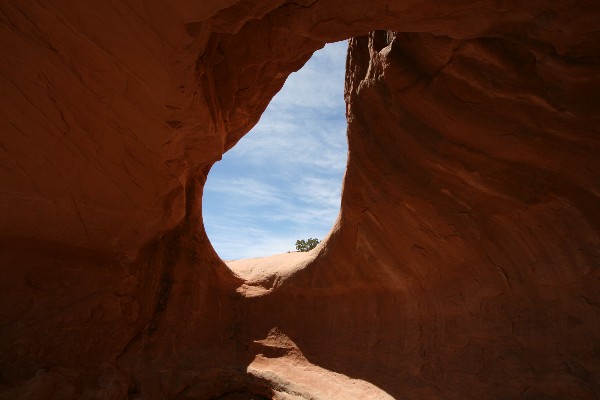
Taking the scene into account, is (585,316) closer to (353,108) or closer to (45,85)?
(353,108)

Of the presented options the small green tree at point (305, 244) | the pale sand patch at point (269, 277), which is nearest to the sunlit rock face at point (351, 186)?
the pale sand patch at point (269, 277)

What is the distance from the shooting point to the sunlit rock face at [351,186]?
2.96m

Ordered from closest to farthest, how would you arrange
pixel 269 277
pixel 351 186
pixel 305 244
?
1. pixel 351 186
2. pixel 269 277
3. pixel 305 244

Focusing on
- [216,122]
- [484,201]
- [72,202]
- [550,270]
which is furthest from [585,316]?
[72,202]

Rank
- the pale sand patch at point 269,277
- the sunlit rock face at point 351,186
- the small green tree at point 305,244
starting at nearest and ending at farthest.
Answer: the sunlit rock face at point 351,186 → the pale sand patch at point 269,277 → the small green tree at point 305,244

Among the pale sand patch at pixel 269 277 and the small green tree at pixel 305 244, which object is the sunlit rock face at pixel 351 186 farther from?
the small green tree at pixel 305 244

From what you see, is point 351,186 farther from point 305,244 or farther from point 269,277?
point 305,244

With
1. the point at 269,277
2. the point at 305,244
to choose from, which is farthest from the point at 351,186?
the point at 305,244

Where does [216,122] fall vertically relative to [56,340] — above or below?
above

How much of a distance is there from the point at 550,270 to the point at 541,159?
3.24 feet

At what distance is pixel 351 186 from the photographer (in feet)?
17.7

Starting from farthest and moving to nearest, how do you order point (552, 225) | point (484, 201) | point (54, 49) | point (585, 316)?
point (484, 201) → point (552, 225) → point (585, 316) → point (54, 49)

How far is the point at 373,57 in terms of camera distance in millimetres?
4336

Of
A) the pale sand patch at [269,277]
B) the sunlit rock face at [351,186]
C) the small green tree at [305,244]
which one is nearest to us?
the sunlit rock face at [351,186]
